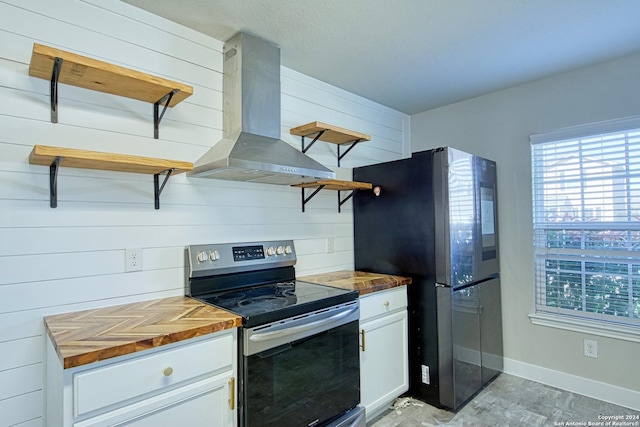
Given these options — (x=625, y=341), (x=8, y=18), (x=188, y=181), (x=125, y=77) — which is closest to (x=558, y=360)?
(x=625, y=341)

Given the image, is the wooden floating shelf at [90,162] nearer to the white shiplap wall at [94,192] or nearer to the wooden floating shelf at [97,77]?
the white shiplap wall at [94,192]

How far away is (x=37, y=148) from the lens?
1.34 meters

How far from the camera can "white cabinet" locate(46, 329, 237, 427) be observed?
3.80 feet

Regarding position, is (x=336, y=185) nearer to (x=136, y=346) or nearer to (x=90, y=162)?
(x=90, y=162)

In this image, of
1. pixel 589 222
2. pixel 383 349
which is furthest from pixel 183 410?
pixel 589 222

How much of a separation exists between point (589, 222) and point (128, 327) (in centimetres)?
300

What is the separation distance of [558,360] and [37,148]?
138 inches

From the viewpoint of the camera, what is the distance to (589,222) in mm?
2547

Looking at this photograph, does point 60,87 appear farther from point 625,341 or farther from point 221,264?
point 625,341

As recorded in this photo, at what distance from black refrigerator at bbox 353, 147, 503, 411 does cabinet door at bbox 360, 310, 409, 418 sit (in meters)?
0.10

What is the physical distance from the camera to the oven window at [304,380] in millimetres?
1542

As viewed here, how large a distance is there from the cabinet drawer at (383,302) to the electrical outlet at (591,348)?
1.36 meters

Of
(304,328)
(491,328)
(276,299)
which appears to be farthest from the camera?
(491,328)

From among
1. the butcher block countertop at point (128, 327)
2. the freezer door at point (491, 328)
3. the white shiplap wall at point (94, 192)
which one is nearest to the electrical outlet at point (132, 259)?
the white shiplap wall at point (94, 192)
